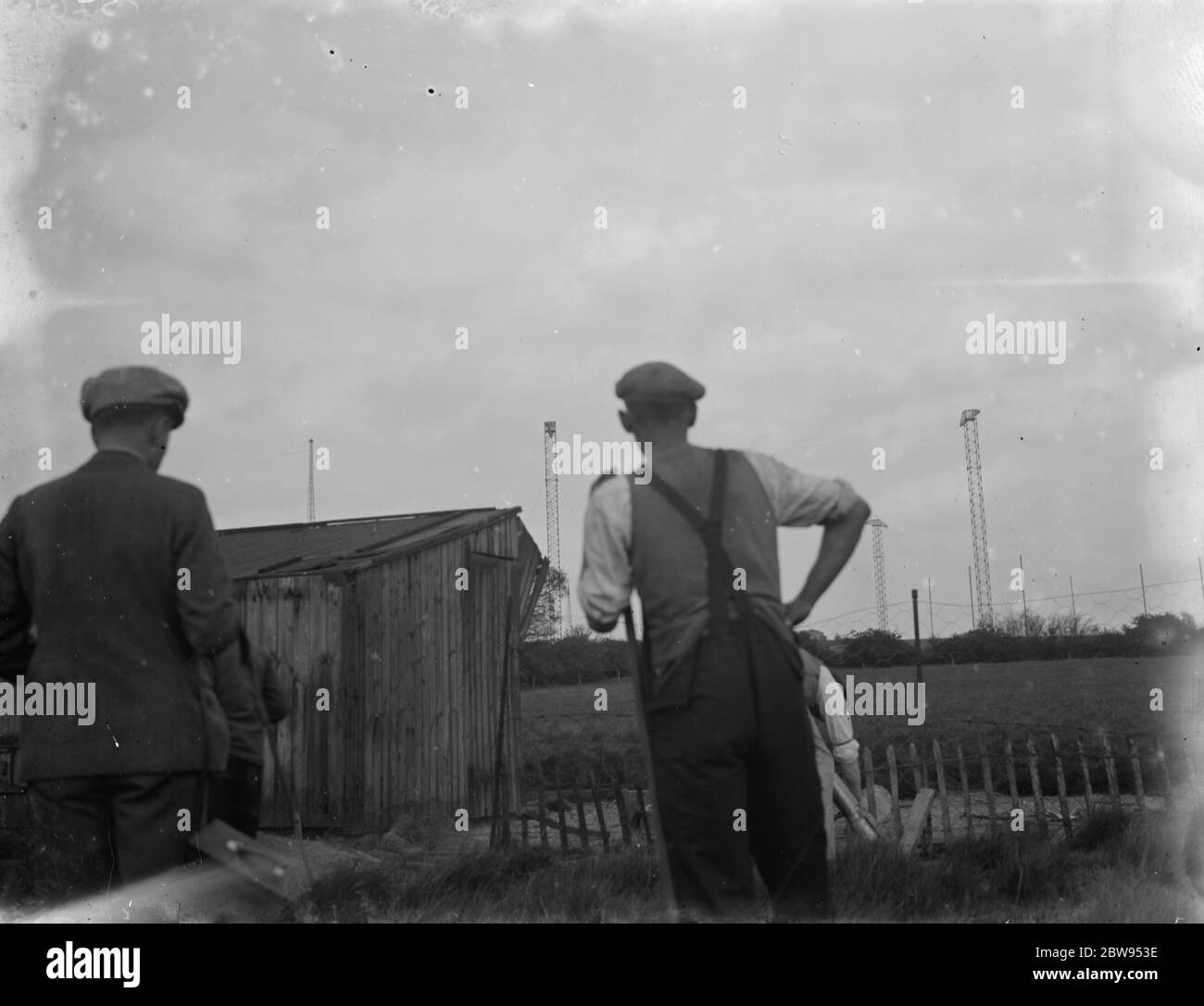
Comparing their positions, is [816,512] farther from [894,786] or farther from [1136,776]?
[1136,776]

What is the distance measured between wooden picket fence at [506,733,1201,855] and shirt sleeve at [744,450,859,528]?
1417mm

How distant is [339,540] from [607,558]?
1579 mm

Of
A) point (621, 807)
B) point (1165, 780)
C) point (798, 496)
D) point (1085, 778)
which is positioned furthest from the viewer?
point (1085, 778)

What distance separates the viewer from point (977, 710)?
17.8 feet

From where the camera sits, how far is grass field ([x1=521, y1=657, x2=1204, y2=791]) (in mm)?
4891

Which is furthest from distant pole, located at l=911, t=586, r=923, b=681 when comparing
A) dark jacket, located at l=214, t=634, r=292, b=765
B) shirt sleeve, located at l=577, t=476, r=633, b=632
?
dark jacket, located at l=214, t=634, r=292, b=765

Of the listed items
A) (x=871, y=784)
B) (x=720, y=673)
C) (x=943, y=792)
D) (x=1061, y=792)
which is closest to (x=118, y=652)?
(x=720, y=673)

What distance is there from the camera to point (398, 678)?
5.03 metres

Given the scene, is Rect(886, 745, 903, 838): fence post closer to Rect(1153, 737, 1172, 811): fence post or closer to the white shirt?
Rect(1153, 737, 1172, 811): fence post

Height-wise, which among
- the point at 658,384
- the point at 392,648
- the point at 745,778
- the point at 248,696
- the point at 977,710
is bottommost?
the point at 745,778

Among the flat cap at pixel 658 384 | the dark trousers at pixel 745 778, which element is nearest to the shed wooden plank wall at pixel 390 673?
the flat cap at pixel 658 384

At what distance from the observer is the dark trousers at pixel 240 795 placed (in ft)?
14.7
